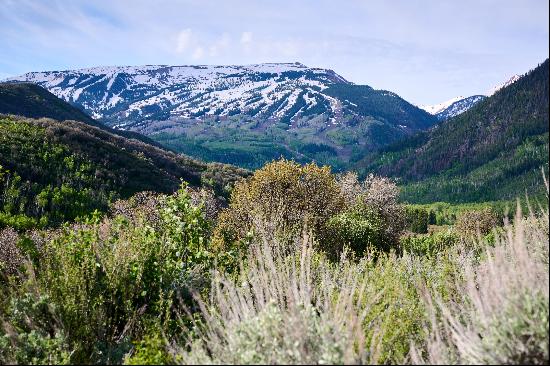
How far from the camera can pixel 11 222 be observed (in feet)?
137

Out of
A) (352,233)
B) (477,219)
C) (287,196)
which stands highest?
(287,196)

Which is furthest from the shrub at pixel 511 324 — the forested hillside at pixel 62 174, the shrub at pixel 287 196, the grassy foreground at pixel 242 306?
the forested hillside at pixel 62 174

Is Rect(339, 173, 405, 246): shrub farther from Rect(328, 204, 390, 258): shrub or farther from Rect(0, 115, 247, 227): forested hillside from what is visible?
Rect(0, 115, 247, 227): forested hillside

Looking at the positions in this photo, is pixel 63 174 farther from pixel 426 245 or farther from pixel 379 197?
pixel 426 245

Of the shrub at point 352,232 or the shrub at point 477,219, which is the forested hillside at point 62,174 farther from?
the shrub at point 477,219

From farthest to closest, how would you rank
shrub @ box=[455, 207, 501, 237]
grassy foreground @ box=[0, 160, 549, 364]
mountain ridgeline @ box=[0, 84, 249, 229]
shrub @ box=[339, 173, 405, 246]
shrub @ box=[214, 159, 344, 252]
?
shrub @ box=[455, 207, 501, 237] → mountain ridgeline @ box=[0, 84, 249, 229] → shrub @ box=[339, 173, 405, 246] → shrub @ box=[214, 159, 344, 252] → grassy foreground @ box=[0, 160, 549, 364]

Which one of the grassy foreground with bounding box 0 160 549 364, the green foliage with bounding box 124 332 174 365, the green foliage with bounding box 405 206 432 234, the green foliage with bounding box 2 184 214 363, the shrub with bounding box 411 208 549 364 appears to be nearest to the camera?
the shrub with bounding box 411 208 549 364

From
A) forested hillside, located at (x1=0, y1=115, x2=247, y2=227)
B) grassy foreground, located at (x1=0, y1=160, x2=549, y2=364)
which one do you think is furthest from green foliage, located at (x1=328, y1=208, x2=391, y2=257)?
forested hillside, located at (x1=0, y1=115, x2=247, y2=227)

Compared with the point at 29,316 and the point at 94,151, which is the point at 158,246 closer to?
the point at 29,316

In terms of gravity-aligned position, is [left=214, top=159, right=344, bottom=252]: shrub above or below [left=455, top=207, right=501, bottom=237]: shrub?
above

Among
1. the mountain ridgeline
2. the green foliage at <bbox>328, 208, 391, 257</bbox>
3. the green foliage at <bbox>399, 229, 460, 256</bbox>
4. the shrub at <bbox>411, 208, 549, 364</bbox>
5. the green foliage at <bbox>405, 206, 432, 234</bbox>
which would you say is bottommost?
the green foliage at <bbox>405, 206, 432, 234</bbox>

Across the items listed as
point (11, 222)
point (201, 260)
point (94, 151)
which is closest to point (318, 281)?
point (201, 260)

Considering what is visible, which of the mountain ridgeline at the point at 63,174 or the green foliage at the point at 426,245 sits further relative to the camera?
the mountain ridgeline at the point at 63,174

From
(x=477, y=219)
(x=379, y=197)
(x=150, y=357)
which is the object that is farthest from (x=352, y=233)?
(x=477, y=219)
